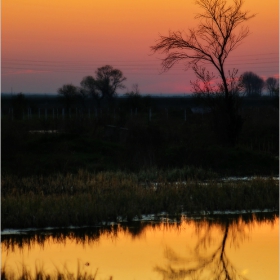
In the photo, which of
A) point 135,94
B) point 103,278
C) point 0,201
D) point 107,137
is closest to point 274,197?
point 0,201

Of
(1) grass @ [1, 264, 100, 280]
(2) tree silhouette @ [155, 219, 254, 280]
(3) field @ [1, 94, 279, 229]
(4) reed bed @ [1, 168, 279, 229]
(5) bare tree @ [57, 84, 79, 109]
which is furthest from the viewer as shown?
(5) bare tree @ [57, 84, 79, 109]

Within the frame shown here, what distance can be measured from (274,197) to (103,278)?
9.07 metres

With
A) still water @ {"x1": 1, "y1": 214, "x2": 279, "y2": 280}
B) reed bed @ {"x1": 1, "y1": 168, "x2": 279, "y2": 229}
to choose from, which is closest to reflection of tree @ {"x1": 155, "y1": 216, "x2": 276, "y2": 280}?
still water @ {"x1": 1, "y1": 214, "x2": 279, "y2": 280}

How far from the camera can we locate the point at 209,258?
1398cm

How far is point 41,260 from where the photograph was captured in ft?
44.1

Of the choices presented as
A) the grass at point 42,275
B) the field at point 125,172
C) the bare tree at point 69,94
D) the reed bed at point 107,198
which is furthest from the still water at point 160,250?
the bare tree at point 69,94

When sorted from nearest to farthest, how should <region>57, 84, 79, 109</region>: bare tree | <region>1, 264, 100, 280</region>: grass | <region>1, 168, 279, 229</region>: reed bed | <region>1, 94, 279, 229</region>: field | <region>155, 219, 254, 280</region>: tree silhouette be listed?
<region>1, 264, 100, 280</region>: grass → <region>155, 219, 254, 280</region>: tree silhouette → <region>1, 168, 279, 229</region>: reed bed → <region>1, 94, 279, 229</region>: field → <region>57, 84, 79, 109</region>: bare tree

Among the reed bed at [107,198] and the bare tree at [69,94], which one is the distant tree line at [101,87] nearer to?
the bare tree at [69,94]

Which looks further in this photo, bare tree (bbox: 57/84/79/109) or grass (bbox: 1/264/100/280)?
bare tree (bbox: 57/84/79/109)

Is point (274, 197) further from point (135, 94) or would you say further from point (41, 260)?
point (135, 94)

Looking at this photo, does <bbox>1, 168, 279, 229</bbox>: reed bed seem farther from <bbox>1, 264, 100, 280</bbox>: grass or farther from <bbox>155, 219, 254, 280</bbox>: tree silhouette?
<bbox>1, 264, 100, 280</bbox>: grass

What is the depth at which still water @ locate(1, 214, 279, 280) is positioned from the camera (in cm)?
1269

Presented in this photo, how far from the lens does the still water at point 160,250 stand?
12688mm

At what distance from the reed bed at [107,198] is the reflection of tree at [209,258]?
142cm
